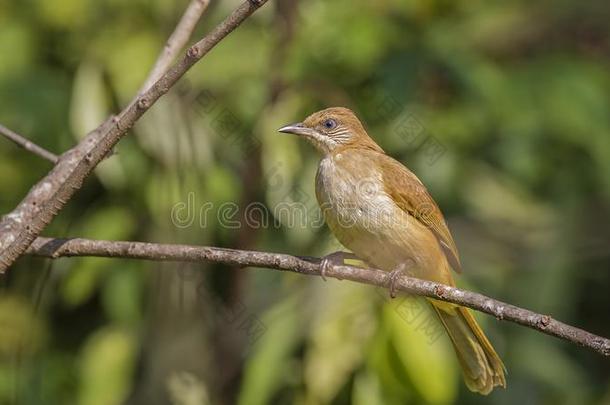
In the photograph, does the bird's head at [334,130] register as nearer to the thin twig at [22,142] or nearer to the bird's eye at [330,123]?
the bird's eye at [330,123]

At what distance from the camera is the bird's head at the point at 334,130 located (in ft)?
16.5

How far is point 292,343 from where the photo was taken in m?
4.23

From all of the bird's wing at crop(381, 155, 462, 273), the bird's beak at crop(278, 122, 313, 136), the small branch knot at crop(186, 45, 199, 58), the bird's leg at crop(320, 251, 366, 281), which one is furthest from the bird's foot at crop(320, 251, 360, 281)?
the small branch knot at crop(186, 45, 199, 58)

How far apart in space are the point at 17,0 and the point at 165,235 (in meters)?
1.98

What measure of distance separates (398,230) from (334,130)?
735 millimetres

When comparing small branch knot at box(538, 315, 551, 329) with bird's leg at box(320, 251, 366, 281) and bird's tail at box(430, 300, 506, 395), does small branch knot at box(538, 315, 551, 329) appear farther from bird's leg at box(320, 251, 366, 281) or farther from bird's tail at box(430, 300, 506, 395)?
bird's tail at box(430, 300, 506, 395)

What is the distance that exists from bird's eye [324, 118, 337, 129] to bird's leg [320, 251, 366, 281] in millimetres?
818

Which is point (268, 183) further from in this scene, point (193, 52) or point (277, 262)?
point (193, 52)

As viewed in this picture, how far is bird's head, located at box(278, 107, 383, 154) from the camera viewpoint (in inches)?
198

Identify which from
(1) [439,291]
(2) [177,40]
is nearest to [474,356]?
(1) [439,291]

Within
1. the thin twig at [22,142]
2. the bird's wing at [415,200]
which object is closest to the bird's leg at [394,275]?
the bird's wing at [415,200]

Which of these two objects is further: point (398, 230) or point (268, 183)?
point (268, 183)

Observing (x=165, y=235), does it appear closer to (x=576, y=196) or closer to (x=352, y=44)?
(x=352, y=44)

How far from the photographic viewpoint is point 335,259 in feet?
14.0
